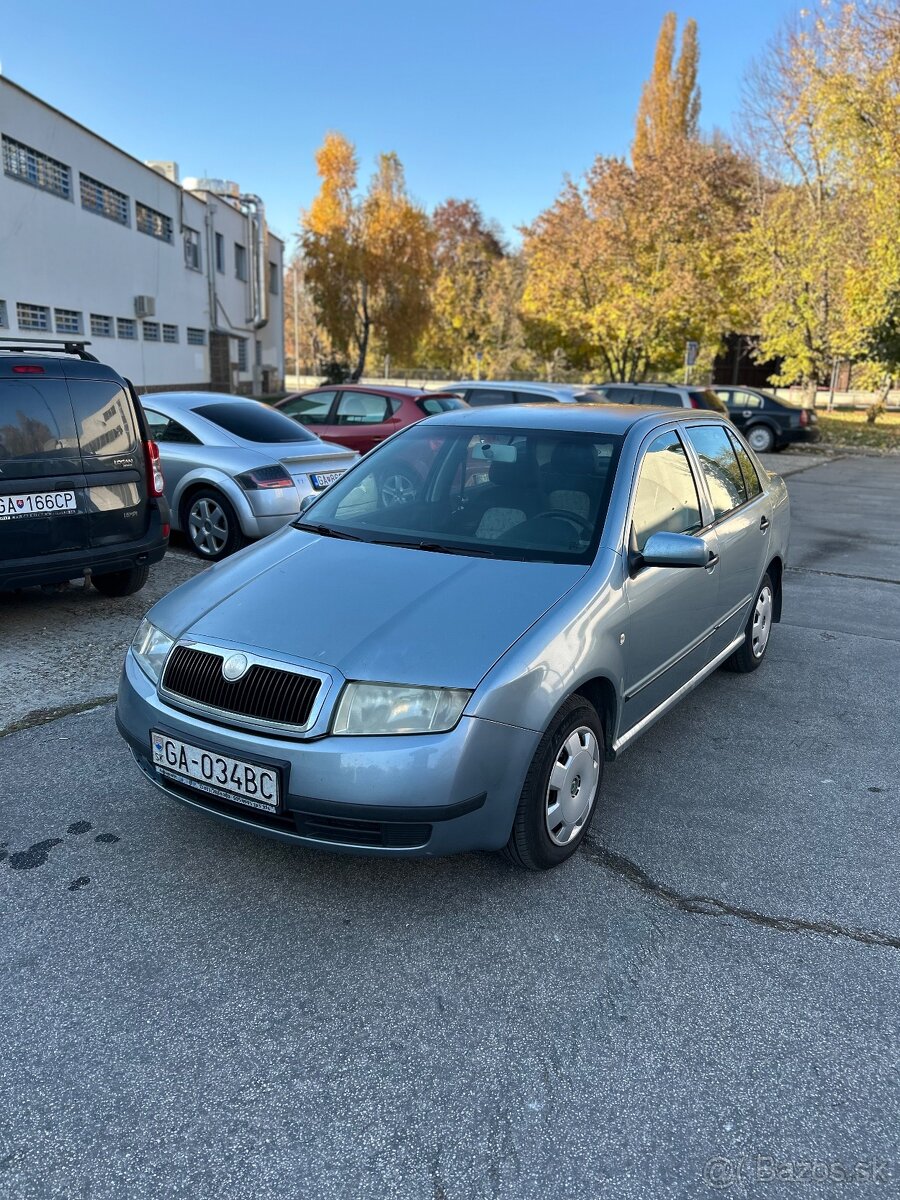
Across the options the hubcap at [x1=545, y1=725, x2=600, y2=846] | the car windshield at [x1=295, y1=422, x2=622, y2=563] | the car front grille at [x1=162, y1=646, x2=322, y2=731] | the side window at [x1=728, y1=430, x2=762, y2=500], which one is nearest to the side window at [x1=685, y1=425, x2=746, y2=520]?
the side window at [x1=728, y1=430, x2=762, y2=500]

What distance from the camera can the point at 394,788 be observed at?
2582 millimetres

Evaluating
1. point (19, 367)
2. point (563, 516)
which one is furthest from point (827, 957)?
point (19, 367)

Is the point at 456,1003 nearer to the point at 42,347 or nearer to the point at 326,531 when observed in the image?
the point at 326,531

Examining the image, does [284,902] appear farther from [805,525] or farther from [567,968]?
[805,525]

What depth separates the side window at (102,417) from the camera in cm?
539

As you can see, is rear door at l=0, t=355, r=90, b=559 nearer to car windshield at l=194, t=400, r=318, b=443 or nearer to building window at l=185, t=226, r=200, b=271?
car windshield at l=194, t=400, r=318, b=443

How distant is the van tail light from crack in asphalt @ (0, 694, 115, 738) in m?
1.78

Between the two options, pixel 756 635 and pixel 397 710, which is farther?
pixel 756 635

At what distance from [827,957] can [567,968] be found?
32.4 inches

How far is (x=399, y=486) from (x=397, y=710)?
1.63 m

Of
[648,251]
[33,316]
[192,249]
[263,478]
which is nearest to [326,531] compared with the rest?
[263,478]

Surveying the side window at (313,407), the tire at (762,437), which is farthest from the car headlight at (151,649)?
the tire at (762,437)

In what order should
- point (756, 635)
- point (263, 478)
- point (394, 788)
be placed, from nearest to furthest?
1. point (394, 788)
2. point (756, 635)
3. point (263, 478)

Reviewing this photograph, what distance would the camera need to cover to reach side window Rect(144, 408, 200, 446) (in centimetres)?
803
